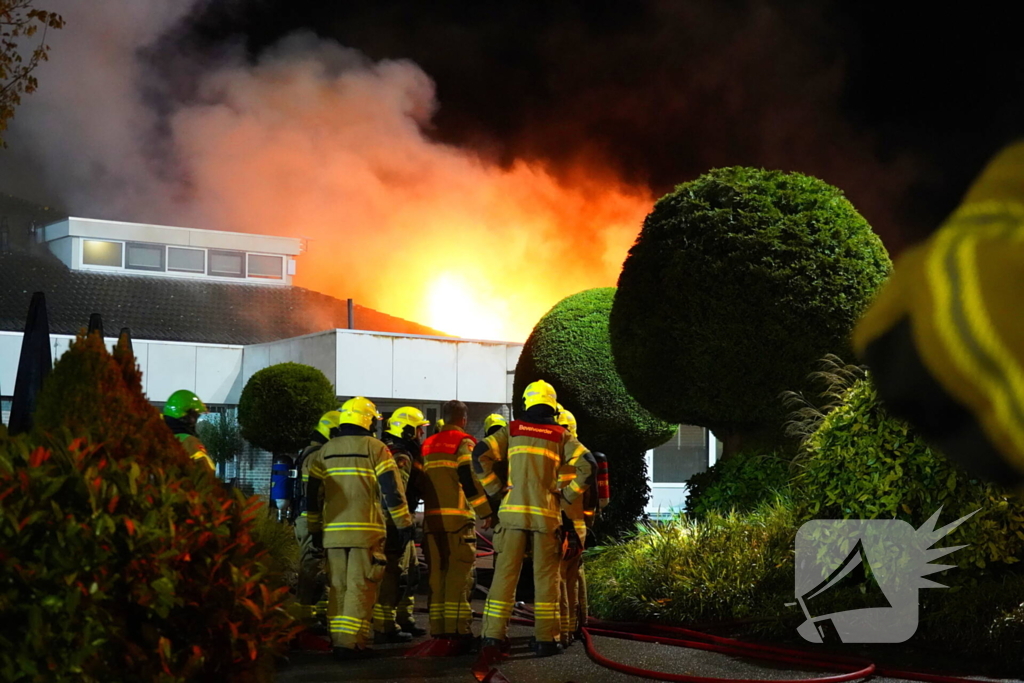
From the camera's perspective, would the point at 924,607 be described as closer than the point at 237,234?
Yes

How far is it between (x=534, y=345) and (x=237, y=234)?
30422 millimetres

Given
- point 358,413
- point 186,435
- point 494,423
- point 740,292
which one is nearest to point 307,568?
point 186,435

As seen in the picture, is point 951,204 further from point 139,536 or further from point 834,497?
point 834,497

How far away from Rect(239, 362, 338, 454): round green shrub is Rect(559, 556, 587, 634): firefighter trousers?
15.9 m

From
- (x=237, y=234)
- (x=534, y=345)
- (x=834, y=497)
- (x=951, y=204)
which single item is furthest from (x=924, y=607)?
(x=237, y=234)

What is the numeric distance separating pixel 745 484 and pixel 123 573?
9.13m

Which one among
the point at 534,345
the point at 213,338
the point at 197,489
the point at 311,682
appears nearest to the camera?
the point at 197,489

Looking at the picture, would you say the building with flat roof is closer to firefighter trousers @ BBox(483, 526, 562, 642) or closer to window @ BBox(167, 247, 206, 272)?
window @ BBox(167, 247, 206, 272)

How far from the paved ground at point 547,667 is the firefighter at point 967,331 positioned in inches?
273

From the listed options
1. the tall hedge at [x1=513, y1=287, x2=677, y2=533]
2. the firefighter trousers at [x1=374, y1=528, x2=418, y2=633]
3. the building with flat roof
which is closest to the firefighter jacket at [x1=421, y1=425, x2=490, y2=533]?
the firefighter trousers at [x1=374, y1=528, x2=418, y2=633]

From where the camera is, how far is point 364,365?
92.9 feet

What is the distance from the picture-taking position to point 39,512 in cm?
401

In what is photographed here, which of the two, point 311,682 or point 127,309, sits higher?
point 127,309

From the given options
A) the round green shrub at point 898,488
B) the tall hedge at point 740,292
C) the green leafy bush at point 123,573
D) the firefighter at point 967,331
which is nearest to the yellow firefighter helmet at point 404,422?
the round green shrub at point 898,488
